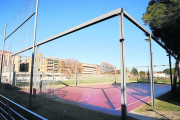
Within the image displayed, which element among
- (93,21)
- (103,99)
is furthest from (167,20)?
(103,99)

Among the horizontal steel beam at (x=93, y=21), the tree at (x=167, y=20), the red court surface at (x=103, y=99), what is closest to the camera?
the horizontal steel beam at (x=93, y=21)

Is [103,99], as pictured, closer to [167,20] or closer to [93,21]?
[93,21]

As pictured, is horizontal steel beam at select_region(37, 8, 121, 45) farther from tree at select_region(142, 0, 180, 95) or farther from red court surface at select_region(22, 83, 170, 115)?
tree at select_region(142, 0, 180, 95)

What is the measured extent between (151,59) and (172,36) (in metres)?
3.24

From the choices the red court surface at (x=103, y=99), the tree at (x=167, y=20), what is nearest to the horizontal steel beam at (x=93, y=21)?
the red court surface at (x=103, y=99)

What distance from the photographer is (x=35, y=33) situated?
665cm

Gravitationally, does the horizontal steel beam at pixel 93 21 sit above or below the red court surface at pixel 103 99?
above

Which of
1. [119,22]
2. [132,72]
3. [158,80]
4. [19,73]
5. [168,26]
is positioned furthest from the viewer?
[132,72]

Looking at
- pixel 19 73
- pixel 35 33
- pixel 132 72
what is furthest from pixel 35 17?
pixel 132 72

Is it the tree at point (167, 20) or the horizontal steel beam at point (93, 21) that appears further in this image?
the tree at point (167, 20)

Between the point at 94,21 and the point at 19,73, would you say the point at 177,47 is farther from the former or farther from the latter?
the point at 19,73

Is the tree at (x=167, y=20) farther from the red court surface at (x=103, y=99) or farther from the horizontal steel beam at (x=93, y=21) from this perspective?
the horizontal steel beam at (x=93, y=21)

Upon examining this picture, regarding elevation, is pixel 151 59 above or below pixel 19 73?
above

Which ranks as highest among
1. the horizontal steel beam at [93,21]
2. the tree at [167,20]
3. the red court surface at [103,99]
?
the tree at [167,20]
